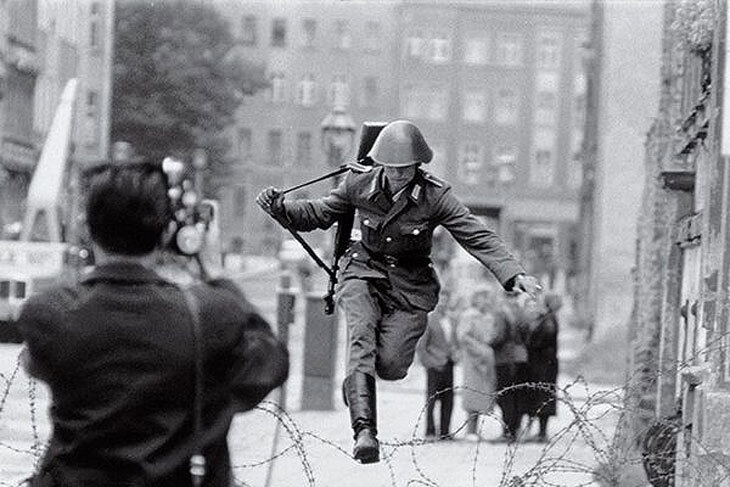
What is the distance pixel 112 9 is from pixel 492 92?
25458 mm

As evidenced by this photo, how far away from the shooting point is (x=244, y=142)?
270ft

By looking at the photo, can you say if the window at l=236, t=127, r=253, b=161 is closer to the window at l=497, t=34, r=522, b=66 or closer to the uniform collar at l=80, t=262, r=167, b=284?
the window at l=497, t=34, r=522, b=66

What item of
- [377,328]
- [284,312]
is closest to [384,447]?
[377,328]

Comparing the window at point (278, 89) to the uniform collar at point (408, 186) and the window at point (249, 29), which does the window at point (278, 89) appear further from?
the uniform collar at point (408, 186)

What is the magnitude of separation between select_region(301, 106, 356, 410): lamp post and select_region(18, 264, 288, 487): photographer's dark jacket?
16.5m

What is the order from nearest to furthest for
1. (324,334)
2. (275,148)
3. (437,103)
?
(324,334) < (437,103) < (275,148)

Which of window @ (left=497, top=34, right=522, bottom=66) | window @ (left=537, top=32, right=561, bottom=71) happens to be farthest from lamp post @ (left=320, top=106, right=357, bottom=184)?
window @ (left=537, top=32, right=561, bottom=71)

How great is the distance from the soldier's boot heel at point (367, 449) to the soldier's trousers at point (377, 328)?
0.37 metres

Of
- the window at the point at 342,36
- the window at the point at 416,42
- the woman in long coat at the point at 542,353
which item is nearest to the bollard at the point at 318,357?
the woman in long coat at the point at 542,353

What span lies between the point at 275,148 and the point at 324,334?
5924 cm

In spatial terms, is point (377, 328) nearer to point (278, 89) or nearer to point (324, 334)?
point (324, 334)

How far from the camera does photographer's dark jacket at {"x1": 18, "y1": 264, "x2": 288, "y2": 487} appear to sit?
4605 mm

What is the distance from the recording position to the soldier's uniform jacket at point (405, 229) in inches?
308

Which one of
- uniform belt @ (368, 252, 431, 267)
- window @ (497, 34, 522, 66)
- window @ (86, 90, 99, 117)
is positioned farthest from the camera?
window @ (497, 34, 522, 66)
